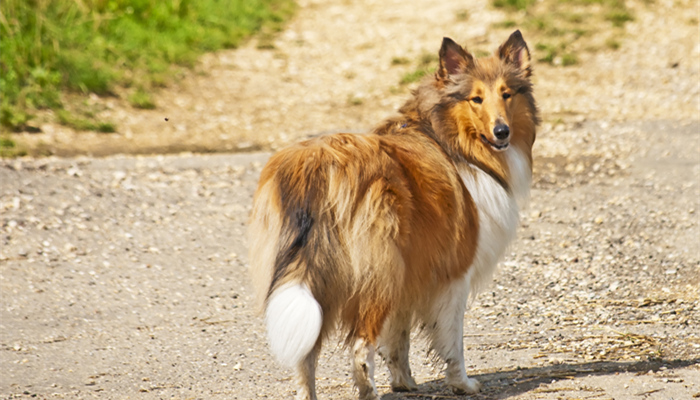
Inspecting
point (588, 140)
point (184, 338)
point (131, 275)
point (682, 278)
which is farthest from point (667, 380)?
point (588, 140)

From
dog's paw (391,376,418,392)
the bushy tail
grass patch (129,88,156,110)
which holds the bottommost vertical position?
dog's paw (391,376,418,392)

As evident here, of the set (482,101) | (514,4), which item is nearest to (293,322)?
(482,101)

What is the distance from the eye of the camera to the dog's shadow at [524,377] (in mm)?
4379

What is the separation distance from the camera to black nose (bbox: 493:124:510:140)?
4.39 metres

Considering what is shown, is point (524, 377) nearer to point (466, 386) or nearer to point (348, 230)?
point (466, 386)

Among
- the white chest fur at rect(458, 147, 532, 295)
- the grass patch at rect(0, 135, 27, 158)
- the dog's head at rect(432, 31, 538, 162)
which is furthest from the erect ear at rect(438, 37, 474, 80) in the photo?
the grass patch at rect(0, 135, 27, 158)

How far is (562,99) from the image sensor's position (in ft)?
36.1

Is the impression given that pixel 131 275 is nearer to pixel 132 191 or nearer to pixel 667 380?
pixel 132 191

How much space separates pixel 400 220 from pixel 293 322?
2.36 feet

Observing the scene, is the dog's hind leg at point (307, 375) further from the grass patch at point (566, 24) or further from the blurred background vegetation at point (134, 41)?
the grass patch at point (566, 24)

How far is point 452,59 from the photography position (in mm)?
4602

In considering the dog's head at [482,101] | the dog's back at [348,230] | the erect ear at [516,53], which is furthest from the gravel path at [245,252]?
the erect ear at [516,53]

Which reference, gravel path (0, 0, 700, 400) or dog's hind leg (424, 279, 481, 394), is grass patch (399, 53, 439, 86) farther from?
dog's hind leg (424, 279, 481, 394)

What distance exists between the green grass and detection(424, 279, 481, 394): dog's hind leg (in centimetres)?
702
